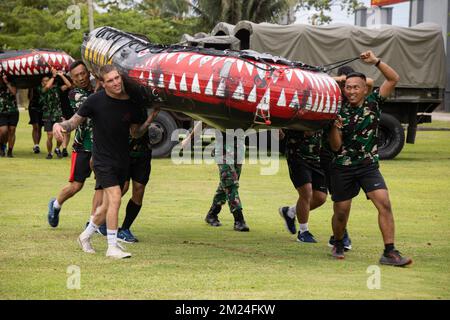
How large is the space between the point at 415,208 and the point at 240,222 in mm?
3127

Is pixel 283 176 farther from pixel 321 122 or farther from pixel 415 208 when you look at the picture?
pixel 321 122

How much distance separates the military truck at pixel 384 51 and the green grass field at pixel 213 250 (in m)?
5.12

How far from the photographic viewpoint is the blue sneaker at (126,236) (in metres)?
9.70

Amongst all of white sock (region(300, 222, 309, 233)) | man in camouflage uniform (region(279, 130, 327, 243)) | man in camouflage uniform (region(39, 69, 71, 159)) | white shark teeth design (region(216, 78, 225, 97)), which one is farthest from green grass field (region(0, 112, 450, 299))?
man in camouflage uniform (region(39, 69, 71, 159))

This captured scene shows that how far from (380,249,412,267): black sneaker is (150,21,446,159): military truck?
12.2 meters

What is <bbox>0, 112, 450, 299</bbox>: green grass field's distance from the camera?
7207 millimetres

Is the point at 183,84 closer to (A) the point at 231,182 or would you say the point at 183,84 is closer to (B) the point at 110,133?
(B) the point at 110,133

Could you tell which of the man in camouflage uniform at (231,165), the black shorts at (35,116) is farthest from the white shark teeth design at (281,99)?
the black shorts at (35,116)

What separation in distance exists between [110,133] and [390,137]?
12728 millimetres

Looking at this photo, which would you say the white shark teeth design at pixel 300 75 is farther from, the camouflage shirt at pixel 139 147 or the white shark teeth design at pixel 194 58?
the camouflage shirt at pixel 139 147

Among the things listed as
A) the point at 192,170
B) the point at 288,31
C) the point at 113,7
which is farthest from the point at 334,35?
the point at 113,7

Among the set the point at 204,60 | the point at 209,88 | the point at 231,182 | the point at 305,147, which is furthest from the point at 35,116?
the point at 209,88

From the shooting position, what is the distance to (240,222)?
1069cm

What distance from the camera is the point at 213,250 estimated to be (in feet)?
30.3
